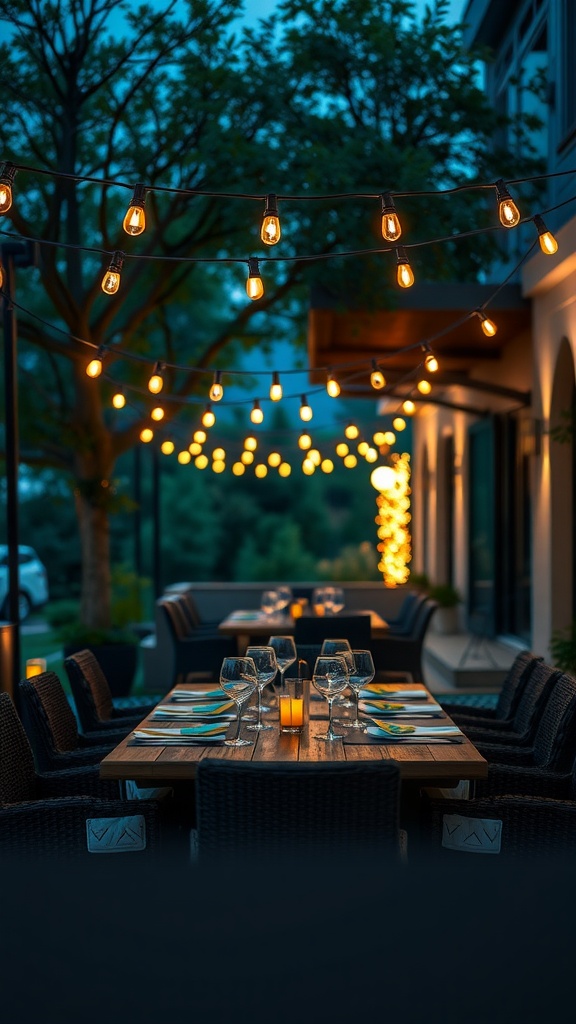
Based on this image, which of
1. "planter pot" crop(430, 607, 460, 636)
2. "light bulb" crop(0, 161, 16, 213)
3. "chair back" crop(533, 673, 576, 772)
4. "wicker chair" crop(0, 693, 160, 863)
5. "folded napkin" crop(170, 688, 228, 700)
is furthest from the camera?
"planter pot" crop(430, 607, 460, 636)

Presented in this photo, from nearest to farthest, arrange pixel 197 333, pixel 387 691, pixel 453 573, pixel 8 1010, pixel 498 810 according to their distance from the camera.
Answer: pixel 8 1010 < pixel 498 810 < pixel 387 691 < pixel 453 573 < pixel 197 333

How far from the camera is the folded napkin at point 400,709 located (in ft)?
13.3

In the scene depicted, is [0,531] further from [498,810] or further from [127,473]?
[498,810]

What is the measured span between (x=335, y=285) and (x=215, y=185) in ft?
4.67

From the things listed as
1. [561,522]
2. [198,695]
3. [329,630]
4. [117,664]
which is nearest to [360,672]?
[198,695]

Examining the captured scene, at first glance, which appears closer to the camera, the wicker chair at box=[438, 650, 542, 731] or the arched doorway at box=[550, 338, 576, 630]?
the wicker chair at box=[438, 650, 542, 731]

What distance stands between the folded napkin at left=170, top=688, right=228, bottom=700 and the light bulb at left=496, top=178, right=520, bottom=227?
213cm

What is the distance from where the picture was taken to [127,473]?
28609mm

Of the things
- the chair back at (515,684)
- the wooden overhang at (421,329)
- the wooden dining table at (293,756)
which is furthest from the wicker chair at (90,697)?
the wooden overhang at (421,329)

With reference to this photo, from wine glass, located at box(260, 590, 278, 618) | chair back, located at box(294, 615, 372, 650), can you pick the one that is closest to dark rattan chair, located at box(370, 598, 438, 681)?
chair back, located at box(294, 615, 372, 650)

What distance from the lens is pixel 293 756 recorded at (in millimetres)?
3361

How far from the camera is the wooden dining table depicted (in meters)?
3.26

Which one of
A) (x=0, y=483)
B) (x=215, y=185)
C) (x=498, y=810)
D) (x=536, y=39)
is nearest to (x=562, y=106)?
(x=536, y=39)

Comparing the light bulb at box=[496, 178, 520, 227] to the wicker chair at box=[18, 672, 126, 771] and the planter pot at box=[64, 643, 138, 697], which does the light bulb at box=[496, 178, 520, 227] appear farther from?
the planter pot at box=[64, 643, 138, 697]
